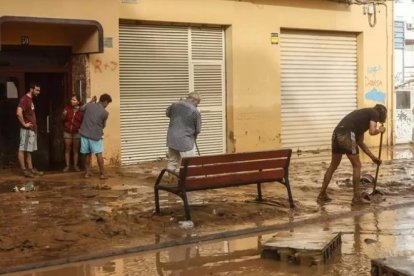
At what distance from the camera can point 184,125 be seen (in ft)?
36.1

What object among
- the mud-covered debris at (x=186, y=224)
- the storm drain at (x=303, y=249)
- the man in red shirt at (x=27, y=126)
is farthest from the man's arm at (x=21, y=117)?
the storm drain at (x=303, y=249)

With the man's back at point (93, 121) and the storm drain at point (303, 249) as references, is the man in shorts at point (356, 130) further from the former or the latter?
the man's back at point (93, 121)

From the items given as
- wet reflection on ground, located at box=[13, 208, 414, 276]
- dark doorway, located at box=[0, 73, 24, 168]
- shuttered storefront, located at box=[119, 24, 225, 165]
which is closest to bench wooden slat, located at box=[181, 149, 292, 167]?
wet reflection on ground, located at box=[13, 208, 414, 276]

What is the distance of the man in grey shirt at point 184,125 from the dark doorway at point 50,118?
5.25 meters

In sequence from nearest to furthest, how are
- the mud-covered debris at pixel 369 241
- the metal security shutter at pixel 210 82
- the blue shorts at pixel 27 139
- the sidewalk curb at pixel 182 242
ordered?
the sidewalk curb at pixel 182 242 → the mud-covered debris at pixel 369 241 → the blue shorts at pixel 27 139 → the metal security shutter at pixel 210 82

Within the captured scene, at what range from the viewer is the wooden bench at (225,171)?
9.12m

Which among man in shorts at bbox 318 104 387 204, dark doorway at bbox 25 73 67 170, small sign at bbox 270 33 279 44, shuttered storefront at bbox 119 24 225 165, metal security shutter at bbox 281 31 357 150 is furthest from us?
metal security shutter at bbox 281 31 357 150

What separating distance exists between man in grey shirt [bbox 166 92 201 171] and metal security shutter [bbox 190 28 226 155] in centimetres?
644

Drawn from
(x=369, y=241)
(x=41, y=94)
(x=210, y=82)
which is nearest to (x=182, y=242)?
(x=369, y=241)

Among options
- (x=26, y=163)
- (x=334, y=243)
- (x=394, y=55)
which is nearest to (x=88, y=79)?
(x=26, y=163)

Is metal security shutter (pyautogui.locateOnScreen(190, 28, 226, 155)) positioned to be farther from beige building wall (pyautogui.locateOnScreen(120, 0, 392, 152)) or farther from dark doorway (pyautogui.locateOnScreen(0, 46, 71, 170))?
dark doorway (pyautogui.locateOnScreen(0, 46, 71, 170))

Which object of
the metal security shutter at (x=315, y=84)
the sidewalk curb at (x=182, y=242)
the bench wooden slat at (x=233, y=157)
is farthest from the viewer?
the metal security shutter at (x=315, y=84)

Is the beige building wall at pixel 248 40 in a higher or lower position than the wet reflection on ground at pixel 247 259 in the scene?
higher

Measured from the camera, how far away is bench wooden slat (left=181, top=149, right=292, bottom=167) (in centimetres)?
910
